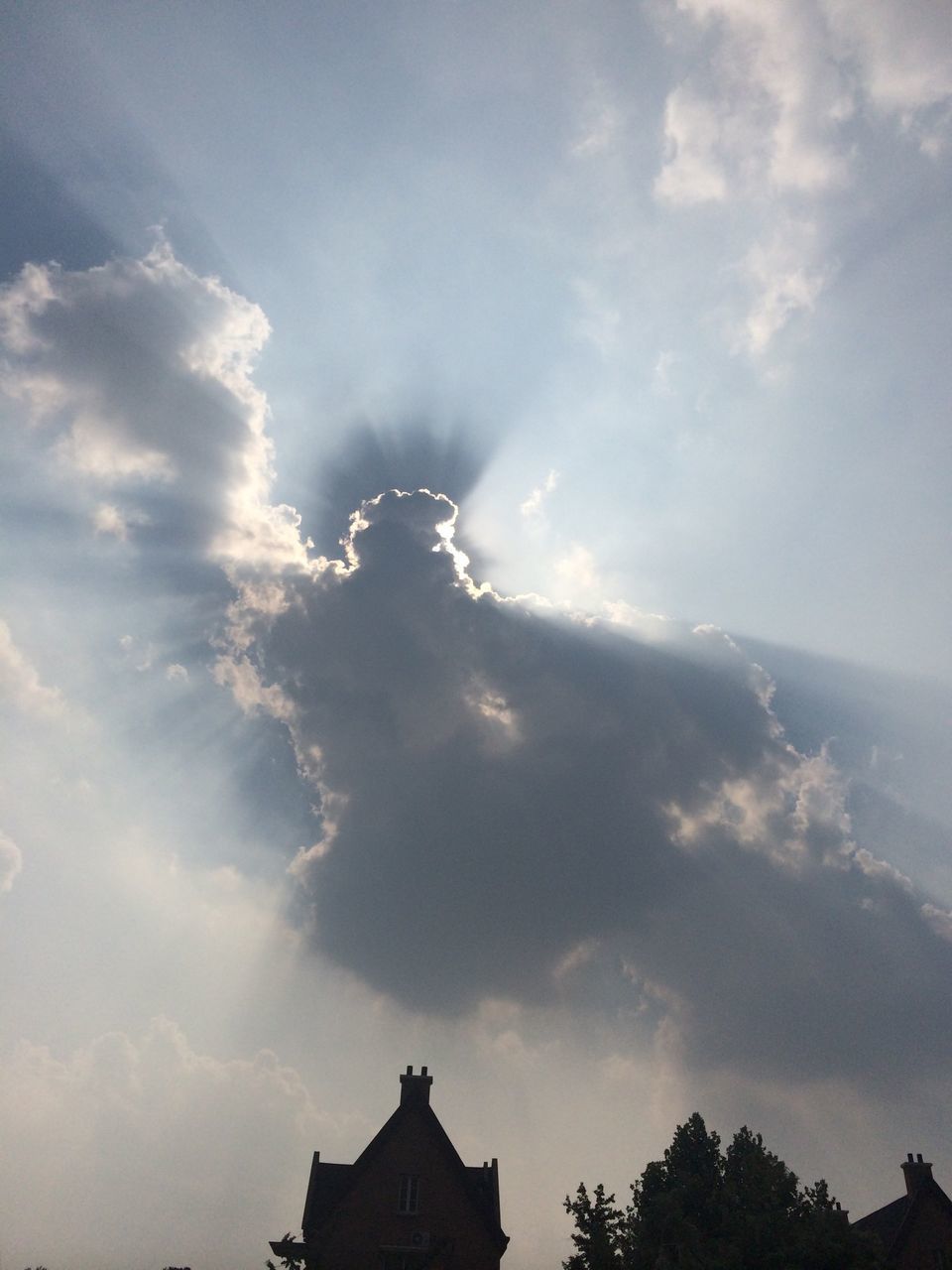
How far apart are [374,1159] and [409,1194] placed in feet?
7.52

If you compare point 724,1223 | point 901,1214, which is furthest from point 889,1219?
point 724,1223

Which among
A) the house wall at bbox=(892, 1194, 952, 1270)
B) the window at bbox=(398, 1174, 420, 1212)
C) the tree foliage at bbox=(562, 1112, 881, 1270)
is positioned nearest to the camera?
the tree foliage at bbox=(562, 1112, 881, 1270)

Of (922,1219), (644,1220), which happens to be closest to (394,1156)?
(644,1220)

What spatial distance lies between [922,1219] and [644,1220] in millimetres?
14739

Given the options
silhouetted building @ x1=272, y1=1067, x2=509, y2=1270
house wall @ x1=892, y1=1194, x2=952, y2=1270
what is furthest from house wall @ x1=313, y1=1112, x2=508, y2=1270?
house wall @ x1=892, y1=1194, x2=952, y2=1270

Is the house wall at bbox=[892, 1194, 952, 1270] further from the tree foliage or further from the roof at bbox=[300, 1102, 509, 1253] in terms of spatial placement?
the roof at bbox=[300, 1102, 509, 1253]

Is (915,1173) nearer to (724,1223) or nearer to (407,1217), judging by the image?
(724,1223)

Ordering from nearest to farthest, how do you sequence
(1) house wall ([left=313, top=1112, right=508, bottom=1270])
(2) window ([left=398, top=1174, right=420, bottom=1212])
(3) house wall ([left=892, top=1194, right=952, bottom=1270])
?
(1) house wall ([left=313, top=1112, right=508, bottom=1270]) < (2) window ([left=398, top=1174, right=420, bottom=1212]) < (3) house wall ([left=892, top=1194, right=952, bottom=1270])

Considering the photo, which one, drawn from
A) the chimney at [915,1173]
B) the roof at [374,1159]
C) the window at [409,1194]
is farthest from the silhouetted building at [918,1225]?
the window at [409,1194]

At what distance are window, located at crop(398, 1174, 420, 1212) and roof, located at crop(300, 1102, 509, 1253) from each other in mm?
1738

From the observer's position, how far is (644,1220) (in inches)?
1804

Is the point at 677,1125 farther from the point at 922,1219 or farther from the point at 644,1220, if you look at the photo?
the point at 922,1219

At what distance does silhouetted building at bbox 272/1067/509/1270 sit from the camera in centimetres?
3984

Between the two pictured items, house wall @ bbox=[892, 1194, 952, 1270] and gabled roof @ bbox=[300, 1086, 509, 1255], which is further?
house wall @ bbox=[892, 1194, 952, 1270]
